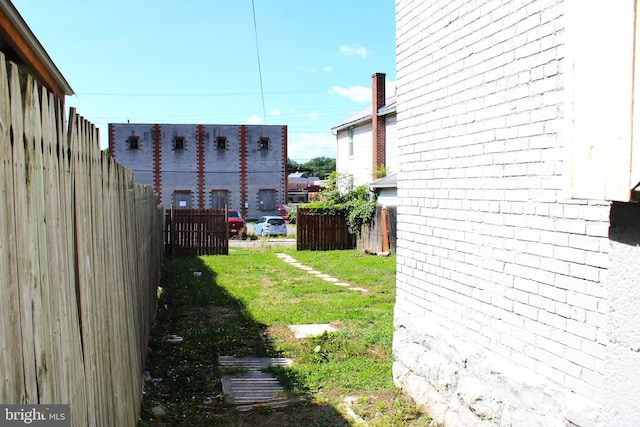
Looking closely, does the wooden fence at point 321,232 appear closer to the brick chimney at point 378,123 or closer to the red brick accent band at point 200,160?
the brick chimney at point 378,123

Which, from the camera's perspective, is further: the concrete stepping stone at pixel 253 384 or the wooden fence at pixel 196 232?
the wooden fence at pixel 196 232

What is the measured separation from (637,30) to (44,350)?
8.00ft

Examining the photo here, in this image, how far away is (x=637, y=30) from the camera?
1.92 m

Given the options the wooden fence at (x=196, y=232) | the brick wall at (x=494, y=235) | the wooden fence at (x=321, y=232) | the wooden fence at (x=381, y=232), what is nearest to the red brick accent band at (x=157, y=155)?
the wooden fence at (x=321, y=232)

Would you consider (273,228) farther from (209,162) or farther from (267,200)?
(209,162)

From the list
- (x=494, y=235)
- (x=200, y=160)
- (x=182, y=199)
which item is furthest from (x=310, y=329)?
(x=200, y=160)

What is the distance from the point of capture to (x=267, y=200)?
39.6 metres

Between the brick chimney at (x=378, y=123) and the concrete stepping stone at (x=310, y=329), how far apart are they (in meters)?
15.3

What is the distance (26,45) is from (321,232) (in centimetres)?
1507

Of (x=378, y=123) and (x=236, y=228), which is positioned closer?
(x=378, y=123)

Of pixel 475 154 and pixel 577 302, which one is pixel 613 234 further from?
pixel 475 154

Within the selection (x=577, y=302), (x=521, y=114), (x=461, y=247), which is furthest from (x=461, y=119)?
(x=577, y=302)

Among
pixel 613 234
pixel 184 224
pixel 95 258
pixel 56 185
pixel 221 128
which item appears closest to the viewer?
pixel 56 185

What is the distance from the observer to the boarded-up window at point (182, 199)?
37.8 meters
